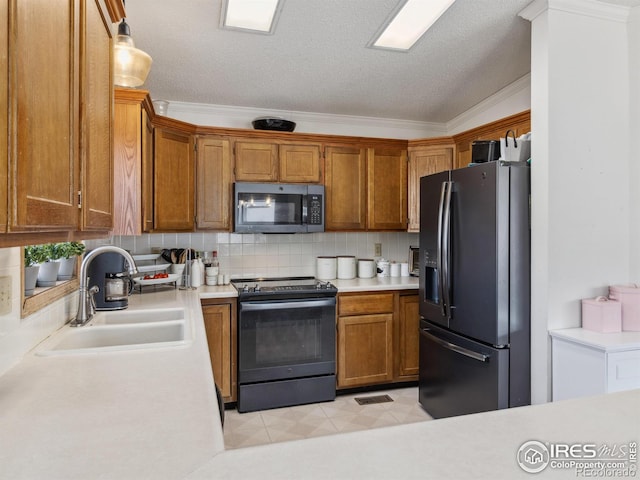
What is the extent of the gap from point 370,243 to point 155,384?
299 centimetres

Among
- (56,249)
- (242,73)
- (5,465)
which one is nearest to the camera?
(5,465)

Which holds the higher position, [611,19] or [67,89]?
[611,19]

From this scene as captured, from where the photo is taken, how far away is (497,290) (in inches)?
83.5

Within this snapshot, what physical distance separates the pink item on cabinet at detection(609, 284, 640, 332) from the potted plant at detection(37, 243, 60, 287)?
270 centimetres

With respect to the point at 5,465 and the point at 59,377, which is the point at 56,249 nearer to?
the point at 59,377

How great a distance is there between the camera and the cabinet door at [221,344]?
2.95m

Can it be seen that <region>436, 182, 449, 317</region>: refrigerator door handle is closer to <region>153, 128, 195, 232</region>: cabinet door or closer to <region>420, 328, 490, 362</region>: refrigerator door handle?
<region>420, 328, 490, 362</region>: refrigerator door handle

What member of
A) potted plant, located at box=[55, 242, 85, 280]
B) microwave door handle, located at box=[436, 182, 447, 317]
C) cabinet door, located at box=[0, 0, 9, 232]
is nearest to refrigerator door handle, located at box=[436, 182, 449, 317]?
microwave door handle, located at box=[436, 182, 447, 317]

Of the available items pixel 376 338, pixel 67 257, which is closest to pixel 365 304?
pixel 376 338

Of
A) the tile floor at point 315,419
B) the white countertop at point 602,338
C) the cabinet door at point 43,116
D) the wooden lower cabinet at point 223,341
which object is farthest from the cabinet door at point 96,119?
the white countertop at point 602,338

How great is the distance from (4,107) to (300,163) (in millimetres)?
2921

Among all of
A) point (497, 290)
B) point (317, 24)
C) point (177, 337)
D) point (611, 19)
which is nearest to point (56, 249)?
point (177, 337)

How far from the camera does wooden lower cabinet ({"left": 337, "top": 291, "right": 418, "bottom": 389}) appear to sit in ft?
10.6

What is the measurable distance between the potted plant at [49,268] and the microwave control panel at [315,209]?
1972 mm
